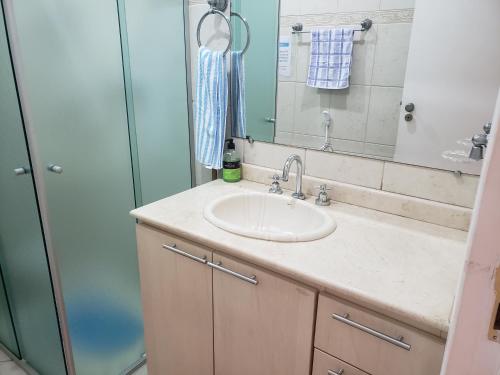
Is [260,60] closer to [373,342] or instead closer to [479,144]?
[479,144]

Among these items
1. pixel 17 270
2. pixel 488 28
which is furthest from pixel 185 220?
pixel 488 28

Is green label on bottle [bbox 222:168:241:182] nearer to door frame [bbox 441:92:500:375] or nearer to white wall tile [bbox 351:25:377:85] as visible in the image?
white wall tile [bbox 351:25:377:85]

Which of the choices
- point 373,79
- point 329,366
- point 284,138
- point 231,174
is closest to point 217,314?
point 329,366

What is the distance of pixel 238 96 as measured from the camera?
158 cm

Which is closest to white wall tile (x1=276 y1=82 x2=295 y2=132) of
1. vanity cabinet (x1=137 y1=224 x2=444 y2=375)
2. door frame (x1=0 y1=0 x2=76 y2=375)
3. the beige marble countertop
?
the beige marble countertop

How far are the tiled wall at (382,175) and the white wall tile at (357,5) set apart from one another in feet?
1.62

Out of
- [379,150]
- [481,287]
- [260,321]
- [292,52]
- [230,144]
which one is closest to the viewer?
[481,287]

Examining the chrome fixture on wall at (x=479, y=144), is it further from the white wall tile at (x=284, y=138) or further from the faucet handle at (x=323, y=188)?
the white wall tile at (x=284, y=138)

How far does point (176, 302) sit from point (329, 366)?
577 mm

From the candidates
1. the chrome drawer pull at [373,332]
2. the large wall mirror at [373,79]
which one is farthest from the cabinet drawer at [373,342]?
the large wall mirror at [373,79]

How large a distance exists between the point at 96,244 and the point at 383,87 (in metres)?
1.28

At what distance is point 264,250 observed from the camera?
101 cm

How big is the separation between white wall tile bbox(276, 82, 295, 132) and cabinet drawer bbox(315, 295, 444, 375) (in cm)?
77

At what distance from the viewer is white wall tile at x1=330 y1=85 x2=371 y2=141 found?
49.8 inches
